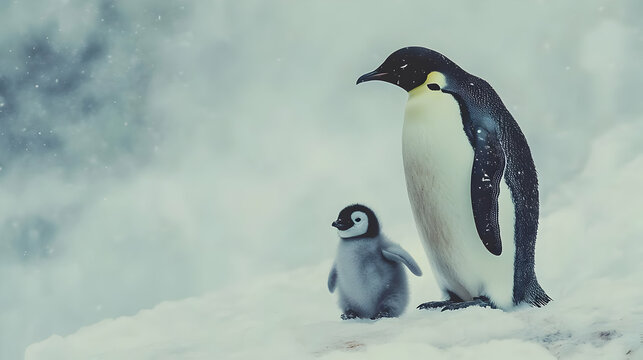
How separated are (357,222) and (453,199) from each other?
366 mm

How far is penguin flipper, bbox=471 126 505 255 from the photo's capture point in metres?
2.54

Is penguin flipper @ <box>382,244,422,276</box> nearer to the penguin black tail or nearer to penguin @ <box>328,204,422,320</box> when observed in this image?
penguin @ <box>328,204,422,320</box>

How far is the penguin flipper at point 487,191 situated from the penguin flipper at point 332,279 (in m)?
0.58

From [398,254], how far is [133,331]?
1.41 metres

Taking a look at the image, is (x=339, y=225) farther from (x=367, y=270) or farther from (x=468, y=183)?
(x=468, y=183)

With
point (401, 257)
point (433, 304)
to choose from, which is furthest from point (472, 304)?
point (401, 257)

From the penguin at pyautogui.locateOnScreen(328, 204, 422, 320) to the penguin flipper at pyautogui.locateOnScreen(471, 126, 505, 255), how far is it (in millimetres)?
324

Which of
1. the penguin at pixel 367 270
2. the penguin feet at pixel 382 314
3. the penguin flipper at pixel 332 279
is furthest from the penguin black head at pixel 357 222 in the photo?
the penguin feet at pixel 382 314

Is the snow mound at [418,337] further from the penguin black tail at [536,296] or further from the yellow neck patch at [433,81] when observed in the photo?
the yellow neck patch at [433,81]

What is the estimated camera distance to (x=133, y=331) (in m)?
3.55

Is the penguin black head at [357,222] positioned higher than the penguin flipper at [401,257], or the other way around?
the penguin black head at [357,222]

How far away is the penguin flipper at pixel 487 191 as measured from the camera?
2545 mm

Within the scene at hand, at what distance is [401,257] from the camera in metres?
2.75

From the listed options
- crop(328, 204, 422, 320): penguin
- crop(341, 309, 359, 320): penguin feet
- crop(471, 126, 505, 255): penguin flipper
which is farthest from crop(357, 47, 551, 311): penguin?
crop(341, 309, 359, 320): penguin feet
